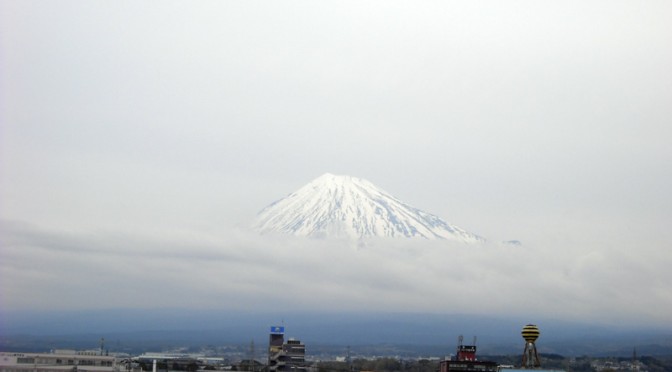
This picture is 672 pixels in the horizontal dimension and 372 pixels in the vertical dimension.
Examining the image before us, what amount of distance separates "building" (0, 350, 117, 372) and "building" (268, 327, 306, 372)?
2646 cm

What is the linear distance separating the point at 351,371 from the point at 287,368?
135 ft

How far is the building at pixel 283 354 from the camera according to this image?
159 m

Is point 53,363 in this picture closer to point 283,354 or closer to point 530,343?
point 283,354

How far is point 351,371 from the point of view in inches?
7795

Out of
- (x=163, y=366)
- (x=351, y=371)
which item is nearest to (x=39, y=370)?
(x=163, y=366)

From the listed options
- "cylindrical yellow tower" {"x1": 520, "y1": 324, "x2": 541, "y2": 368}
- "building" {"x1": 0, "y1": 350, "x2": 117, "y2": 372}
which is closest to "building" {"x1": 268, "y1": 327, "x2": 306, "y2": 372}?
"building" {"x1": 0, "y1": 350, "x2": 117, "y2": 372}

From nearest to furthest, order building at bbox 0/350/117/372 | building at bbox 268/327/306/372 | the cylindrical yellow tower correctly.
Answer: the cylindrical yellow tower
building at bbox 0/350/117/372
building at bbox 268/327/306/372

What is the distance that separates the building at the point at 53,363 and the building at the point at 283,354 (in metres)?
26.5

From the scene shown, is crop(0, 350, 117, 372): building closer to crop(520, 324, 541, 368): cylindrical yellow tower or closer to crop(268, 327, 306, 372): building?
crop(268, 327, 306, 372): building

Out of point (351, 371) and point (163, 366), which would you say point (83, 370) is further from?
point (351, 371)

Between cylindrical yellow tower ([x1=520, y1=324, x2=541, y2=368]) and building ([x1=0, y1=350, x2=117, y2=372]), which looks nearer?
cylindrical yellow tower ([x1=520, y1=324, x2=541, y2=368])

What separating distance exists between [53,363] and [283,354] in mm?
39474

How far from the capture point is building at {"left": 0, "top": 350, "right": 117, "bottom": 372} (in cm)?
12006

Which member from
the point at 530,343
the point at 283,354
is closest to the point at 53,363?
the point at 283,354
